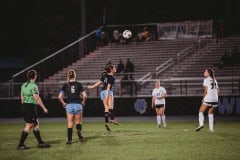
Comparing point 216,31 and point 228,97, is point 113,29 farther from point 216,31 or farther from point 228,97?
point 228,97

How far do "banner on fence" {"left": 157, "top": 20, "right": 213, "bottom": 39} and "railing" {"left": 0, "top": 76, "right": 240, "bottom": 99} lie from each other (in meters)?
7.77

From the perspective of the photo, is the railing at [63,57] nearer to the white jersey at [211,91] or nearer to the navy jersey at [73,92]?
the white jersey at [211,91]

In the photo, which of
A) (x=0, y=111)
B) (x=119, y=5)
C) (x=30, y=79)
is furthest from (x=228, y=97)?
(x=119, y=5)

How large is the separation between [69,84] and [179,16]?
A: 3486cm

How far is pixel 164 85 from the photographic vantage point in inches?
1240

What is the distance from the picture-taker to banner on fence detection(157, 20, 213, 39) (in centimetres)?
3912

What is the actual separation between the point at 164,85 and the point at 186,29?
9.71 meters

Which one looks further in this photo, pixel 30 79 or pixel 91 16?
pixel 91 16

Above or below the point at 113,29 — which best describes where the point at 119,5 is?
above

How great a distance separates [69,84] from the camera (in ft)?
49.7

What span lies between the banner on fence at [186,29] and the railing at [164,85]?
7774 millimetres

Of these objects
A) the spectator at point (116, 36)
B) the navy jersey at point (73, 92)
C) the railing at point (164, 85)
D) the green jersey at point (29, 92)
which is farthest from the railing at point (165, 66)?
the green jersey at point (29, 92)

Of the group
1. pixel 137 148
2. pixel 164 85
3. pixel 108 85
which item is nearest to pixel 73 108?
pixel 137 148

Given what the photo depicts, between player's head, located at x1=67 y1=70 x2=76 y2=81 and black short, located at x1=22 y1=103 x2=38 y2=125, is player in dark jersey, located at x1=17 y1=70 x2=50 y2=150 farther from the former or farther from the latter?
player's head, located at x1=67 y1=70 x2=76 y2=81
